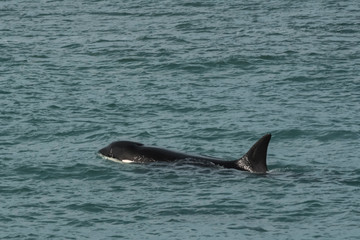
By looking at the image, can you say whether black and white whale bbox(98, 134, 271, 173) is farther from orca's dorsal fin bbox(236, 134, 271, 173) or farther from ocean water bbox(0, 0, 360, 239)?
ocean water bbox(0, 0, 360, 239)

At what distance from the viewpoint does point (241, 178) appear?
24875mm

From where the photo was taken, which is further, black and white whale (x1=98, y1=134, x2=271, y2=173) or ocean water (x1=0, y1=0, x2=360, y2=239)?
black and white whale (x1=98, y1=134, x2=271, y2=173)

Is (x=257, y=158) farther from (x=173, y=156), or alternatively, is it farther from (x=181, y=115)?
(x=181, y=115)

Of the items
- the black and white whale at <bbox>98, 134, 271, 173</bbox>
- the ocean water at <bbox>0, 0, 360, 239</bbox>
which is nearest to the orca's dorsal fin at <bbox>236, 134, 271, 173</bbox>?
the black and white whale at <bbox>98, 134, 271, 173</bbox>

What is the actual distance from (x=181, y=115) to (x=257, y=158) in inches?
300

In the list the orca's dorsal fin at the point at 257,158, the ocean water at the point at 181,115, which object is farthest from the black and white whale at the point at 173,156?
the ocean water at the point at 181,115

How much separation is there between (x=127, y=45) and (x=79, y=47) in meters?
2.11

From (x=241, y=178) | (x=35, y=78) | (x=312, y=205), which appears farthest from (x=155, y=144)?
(x=35, y=78)

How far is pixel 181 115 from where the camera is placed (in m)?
32.6

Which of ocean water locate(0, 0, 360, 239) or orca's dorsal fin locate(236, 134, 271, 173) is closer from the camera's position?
ocean water locate(0, 0, 360, 239)

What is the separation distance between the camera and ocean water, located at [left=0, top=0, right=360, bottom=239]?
73.4ft

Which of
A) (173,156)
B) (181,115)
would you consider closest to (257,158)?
(173,156)

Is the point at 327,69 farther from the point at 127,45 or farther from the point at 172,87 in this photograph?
the point at 127,45

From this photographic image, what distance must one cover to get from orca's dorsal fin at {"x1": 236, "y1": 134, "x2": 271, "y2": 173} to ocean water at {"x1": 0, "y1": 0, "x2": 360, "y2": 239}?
0.37 metres
